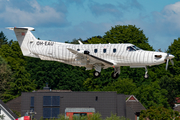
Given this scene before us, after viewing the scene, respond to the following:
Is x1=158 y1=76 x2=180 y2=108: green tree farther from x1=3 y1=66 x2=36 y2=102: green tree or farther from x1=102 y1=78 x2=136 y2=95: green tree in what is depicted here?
x1=3 y1=66 x2=36 y2=102: green tree

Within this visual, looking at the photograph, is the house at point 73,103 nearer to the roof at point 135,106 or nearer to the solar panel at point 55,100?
the solar panel at point 55,100

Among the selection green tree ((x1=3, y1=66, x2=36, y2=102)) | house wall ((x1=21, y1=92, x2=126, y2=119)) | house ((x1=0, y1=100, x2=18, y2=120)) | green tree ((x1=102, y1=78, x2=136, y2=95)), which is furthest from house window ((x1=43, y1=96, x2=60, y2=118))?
green tree ((x1=3, y1=66, x2=36, y2=102))

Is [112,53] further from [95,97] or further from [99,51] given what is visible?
[95,97]

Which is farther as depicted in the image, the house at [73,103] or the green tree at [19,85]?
the green tree at [19,85]

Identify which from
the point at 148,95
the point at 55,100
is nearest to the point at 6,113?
the point at 55,100

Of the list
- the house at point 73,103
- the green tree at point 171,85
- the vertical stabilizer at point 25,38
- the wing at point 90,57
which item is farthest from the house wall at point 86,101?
the green tree at point 171,85

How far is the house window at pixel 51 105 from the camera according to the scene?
6725 centimetres

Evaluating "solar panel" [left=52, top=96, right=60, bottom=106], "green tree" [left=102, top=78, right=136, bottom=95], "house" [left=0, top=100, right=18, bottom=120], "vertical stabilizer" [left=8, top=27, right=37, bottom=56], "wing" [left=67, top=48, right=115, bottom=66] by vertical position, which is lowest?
"house" [left=0, top=100, right=18, bottom=120]

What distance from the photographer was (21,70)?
302ft

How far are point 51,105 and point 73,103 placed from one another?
379 centimetres

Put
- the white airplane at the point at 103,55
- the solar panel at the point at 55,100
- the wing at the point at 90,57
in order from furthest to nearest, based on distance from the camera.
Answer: the solar panel at the point at 55,100
the white airplane at the point at 103,55
the wing at the point at 90,57

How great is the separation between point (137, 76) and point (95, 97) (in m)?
19.3

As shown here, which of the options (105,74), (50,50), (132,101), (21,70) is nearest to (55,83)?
(21,70)

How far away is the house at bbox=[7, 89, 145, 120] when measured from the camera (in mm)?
67250
